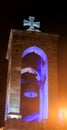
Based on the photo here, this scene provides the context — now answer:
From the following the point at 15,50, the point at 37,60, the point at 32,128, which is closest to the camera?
the point at 32,128

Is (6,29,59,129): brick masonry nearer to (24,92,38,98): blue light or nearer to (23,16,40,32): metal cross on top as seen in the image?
(23,16,40,32): metal cross on top

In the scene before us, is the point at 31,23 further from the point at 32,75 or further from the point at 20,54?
the point at 32,75

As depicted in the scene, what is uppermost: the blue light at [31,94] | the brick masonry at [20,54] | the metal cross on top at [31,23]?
the metal cross on top at [31,23]

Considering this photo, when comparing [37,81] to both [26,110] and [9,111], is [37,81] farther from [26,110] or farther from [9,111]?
[9,111]

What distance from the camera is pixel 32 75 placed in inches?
1291

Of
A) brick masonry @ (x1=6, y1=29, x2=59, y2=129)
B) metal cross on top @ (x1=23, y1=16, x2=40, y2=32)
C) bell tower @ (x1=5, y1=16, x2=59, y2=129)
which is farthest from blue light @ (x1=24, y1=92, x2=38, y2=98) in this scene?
metal cross on top @ (x1=23, y1=16, x2=40, y2=32)

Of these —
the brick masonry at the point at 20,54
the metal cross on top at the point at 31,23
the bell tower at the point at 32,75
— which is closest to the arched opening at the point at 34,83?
the bell tower at the point at 32,75

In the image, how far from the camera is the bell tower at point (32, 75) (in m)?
27.9

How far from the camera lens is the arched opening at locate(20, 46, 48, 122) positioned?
30250mm

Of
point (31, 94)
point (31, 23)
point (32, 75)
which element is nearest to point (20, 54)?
point (31, 23)

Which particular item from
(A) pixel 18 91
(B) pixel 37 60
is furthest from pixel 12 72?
(B) pixel 37 60

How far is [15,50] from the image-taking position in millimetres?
29688

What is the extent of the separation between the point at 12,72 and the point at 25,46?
8.59ft

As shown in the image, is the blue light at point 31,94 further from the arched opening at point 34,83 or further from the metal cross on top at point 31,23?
the metal cross on top at point 31,23
